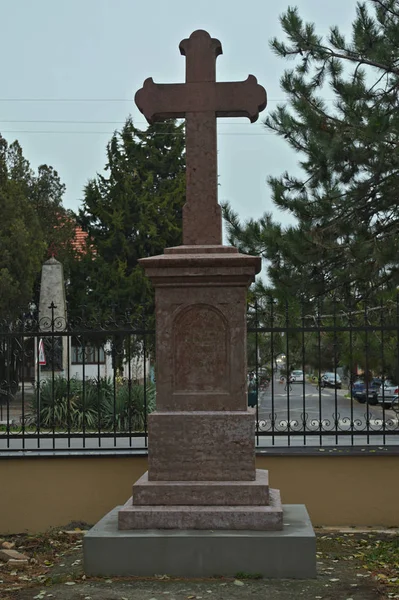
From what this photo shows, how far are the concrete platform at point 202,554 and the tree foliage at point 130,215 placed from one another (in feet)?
73.6

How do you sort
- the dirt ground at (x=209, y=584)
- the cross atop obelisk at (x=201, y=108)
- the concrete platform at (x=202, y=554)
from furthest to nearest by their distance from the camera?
the cross atop obelisk at (x=201, y=108)
the concrete platform at (x=202, y=554)
the dirt ground at (x=209, y=584)

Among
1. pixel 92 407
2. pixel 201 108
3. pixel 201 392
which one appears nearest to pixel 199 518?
pixel 201 392

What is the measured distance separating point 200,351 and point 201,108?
2.05 metres

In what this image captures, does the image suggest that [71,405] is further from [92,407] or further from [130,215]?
[130,215]

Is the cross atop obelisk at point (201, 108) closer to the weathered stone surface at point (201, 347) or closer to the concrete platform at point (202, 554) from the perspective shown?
the weathered stone surface at point (201, 347)

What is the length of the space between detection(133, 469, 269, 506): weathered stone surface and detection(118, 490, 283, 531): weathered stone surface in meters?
0.09

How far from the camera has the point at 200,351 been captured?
7.02 meters

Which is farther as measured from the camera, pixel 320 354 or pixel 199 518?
pixel 320 354

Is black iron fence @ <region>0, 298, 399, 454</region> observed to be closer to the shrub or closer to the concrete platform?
the shrub

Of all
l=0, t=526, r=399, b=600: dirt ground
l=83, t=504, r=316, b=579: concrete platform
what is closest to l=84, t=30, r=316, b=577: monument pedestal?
l=83, t=504, r=316, b=579: concrete platform

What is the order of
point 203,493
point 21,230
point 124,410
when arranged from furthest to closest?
point 21,230
point 124,410
point 203,493

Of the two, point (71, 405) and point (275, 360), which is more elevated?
point (275, 360)

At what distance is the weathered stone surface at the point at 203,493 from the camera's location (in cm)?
670

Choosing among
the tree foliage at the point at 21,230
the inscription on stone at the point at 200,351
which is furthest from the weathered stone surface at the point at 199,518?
the tree foliage at the point at 21,230
